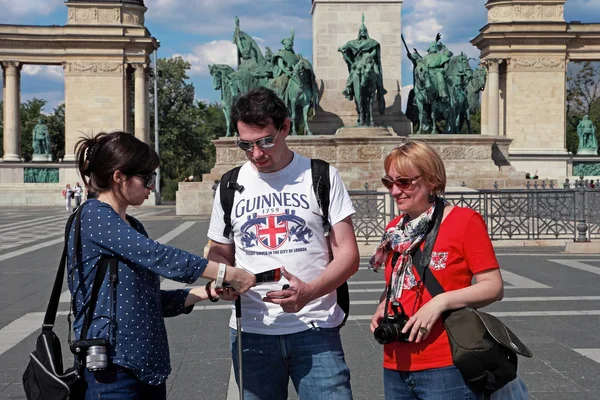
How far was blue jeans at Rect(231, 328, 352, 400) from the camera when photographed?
377 cm

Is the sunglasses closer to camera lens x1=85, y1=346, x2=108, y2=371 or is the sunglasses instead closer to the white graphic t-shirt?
the white graphic t-shirt

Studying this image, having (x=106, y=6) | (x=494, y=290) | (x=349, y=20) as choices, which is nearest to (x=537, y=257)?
(x=494, y=290)

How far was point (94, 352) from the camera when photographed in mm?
3365

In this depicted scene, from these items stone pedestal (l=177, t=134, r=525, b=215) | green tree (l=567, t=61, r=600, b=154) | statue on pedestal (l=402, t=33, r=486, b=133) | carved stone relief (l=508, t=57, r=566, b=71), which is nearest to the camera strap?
stone pedestal (l=177, t=134, r=525, b=215)

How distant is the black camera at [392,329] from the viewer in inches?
137

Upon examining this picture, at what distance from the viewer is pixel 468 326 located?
340 cm

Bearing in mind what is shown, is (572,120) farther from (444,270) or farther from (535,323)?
(444,270)

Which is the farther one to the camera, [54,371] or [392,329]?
[392,329]

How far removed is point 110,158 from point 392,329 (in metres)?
1.33

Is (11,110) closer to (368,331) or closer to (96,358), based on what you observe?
(368,331)

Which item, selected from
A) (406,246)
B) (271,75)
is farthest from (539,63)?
(406,246)

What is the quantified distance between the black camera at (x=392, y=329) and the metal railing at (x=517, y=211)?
15417 mm

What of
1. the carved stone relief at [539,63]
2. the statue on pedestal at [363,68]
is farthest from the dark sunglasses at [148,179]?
the carved stone relief at [539,63]

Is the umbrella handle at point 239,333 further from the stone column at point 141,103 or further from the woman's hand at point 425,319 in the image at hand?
the stone column at point 141,103
